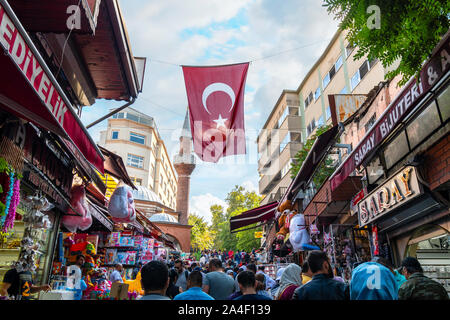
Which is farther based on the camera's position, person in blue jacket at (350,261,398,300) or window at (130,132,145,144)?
window at (130,132,145,144)

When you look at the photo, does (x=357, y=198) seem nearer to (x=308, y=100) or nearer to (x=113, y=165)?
(x=113, y=165)

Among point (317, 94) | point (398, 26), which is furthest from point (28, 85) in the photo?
point (317, 94)

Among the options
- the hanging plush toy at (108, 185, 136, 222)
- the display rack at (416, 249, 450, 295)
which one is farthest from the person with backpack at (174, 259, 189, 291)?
the display rack at (416, 249, 450, 295)

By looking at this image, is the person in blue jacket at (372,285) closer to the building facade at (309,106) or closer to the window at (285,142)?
the building facade at (309,106)

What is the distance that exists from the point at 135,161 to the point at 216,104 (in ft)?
A: 138

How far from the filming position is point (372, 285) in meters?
3.21

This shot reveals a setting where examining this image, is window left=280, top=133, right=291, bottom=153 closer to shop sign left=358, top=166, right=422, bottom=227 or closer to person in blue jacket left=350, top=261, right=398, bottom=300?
shop sign left=358, top=166, right=422, bottom=227

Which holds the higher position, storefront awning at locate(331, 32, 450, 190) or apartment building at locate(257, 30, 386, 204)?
apartment building at locate(257, 30, 386, 204)

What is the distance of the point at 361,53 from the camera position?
14.5ft

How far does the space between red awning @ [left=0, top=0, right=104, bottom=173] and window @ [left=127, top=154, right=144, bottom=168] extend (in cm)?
4410

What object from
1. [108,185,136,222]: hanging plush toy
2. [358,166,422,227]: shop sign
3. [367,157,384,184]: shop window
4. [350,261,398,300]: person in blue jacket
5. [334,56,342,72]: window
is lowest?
[350,261,398,300]: person in blue jacket

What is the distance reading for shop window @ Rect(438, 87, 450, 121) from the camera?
186 inches
